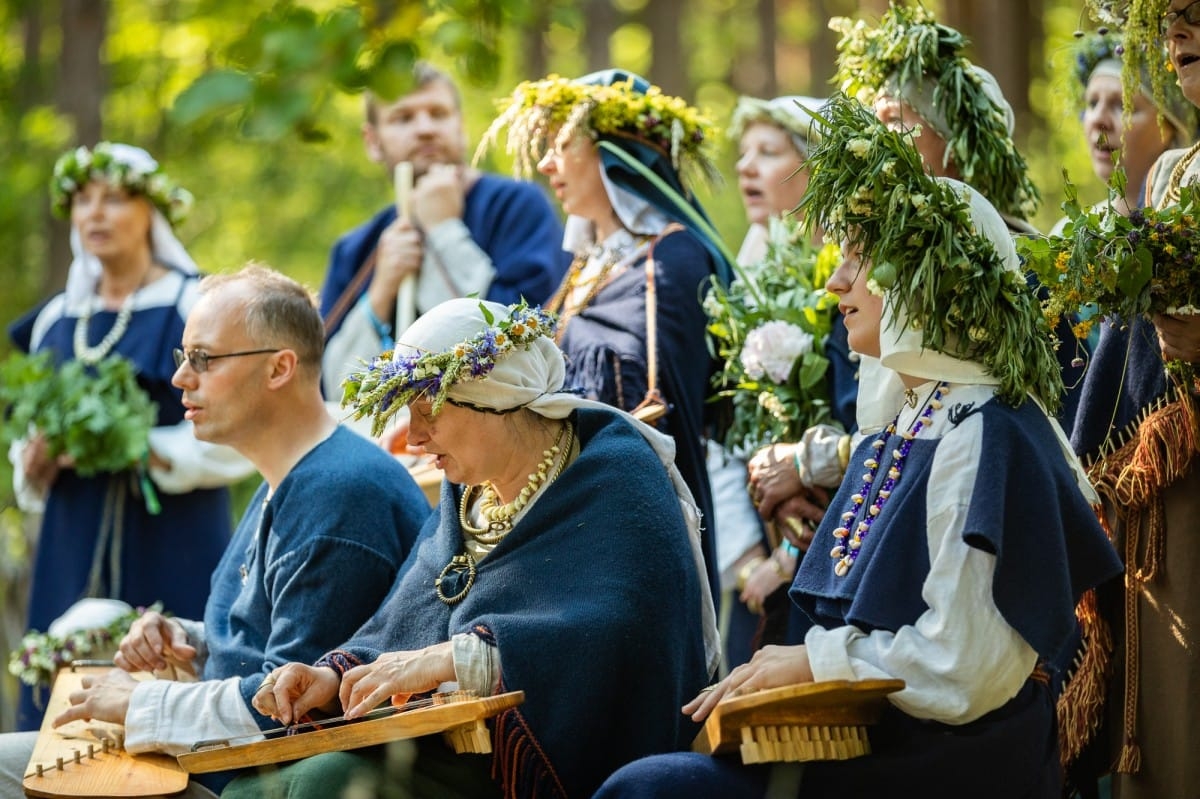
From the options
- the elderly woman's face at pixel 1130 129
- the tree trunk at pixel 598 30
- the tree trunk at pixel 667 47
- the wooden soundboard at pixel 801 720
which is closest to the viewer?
the wooden soundboard at pixel 801 720

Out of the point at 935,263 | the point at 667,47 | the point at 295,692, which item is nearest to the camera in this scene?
the point at 935,263

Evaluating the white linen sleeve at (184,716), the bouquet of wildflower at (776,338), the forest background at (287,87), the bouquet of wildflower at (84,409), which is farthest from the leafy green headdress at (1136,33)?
the bouquet of wildflower at (84,409)

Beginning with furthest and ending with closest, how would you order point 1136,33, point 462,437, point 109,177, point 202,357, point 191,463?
point 109,177, point 191,463, point 202,357, point 1136,33, point 462,437

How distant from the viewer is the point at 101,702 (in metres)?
4.29

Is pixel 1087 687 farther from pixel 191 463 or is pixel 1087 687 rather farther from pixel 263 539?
pixel 191 463

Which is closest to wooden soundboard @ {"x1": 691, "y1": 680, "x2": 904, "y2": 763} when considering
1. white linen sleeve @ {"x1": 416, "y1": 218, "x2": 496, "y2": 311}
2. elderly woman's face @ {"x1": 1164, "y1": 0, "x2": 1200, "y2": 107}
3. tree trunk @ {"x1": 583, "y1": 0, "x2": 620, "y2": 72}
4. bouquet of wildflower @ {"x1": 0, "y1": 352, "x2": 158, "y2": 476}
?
elderly woman's face @ {"x1": 1164, "y1": 0, "x2": 1200, "y2": 107}

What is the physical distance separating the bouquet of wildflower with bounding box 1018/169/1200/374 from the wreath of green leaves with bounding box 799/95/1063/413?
141mm

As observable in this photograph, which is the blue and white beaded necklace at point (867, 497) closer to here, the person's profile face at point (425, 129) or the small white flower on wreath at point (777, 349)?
the small white flower on wreath at point (777, 349)

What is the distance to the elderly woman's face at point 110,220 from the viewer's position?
275 inches

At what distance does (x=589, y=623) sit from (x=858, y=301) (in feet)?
3.23

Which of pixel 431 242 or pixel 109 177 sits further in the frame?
pixel 109 177

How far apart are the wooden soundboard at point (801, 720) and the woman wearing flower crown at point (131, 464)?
3769 millimetres

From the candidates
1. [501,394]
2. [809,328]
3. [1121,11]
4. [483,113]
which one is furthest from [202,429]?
[483,113]

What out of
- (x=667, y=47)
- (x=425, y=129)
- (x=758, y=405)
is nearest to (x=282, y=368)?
(x=758, y=405)
